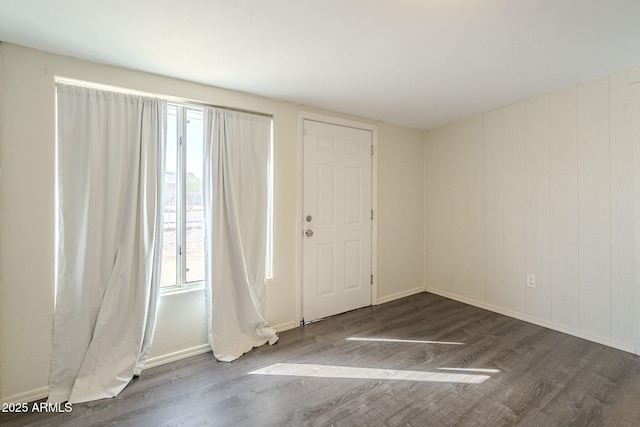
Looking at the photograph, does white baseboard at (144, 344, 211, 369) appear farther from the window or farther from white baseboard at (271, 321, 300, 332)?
white baseboard at (271, 321, 300, 332)

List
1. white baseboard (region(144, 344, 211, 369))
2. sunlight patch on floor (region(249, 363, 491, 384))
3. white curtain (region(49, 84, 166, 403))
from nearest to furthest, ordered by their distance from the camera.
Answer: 1. white curtain (region(49, 84, 166, 403))
2. sunlight patch on floor (region(249, 363, 491, 384))
3. white baseboard (region(144, 344, 211, 369))

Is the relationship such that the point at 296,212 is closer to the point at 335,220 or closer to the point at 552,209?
the point at 335,220

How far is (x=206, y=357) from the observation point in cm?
233

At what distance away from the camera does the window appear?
233 centimetres

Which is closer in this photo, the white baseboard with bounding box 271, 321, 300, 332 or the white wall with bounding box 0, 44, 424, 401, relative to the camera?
the white wall with bounding box 0, 44, 424, 401

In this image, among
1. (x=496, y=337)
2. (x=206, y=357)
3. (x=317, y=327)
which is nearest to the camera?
(x=206, y=357)

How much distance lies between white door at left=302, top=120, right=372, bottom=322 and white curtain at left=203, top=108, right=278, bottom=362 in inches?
20.6

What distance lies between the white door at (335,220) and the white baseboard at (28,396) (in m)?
1.98

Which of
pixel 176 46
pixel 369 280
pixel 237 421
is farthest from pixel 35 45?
pixel 369 280

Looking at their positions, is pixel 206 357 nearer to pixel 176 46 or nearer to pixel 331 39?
pixel 176 46

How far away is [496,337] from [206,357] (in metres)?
2.59

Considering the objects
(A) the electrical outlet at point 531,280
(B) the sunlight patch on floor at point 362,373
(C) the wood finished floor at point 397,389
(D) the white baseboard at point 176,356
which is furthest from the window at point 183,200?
(A) the electrical outlet at point 531,280

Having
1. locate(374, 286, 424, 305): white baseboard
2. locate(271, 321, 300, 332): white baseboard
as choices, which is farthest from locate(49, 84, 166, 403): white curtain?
locate(374, 286, 424, 305): white baseboard

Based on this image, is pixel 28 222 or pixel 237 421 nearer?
pixel 237 421
